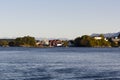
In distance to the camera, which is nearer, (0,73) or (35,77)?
(35,77)

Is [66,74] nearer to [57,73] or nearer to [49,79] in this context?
[57,73]

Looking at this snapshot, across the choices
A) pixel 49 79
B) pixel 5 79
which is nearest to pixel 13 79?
pixel 5 79

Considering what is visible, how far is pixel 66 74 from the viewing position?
52.7 meters

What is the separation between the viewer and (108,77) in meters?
49.7

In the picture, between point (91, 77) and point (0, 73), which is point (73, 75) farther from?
point (0, 73)

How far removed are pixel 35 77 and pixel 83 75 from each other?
5.90 m

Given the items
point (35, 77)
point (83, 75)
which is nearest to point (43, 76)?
point (35, 77)

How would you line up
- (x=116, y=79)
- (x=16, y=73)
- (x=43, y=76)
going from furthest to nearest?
(x=16, y=73)
(x=43, y=76)
(x=116, y=79)

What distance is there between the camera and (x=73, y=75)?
2042 inches


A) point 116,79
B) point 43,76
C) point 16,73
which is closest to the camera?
point 116,79

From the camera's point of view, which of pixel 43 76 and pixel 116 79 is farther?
pixel 43 76

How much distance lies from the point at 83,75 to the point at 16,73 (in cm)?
827

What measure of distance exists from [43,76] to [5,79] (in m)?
4.90

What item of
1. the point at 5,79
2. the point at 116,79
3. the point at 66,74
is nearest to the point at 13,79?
the point at 5,79
